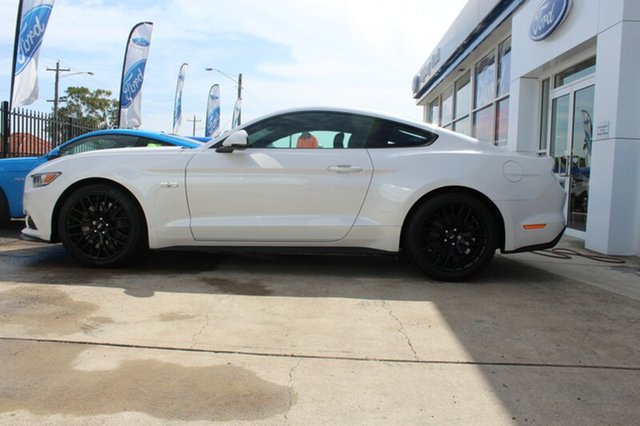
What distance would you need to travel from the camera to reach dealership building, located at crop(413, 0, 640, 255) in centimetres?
645

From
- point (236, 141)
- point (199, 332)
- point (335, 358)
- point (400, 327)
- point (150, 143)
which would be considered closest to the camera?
point (335, 358)

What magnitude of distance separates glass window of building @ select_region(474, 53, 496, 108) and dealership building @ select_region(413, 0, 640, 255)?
0.09 ft

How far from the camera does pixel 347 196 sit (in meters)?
4.63

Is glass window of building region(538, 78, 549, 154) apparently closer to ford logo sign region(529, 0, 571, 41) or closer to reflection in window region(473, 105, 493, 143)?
ford logo sign region(529, 0, 571, 41)

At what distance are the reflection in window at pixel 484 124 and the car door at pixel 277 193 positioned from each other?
29.9ft

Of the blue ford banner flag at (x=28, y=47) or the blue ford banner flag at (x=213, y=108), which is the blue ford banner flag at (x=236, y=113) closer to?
the blue ford banner flag at (x=213, y=108)

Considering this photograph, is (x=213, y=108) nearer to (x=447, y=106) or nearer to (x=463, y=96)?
(x=447, y=106)

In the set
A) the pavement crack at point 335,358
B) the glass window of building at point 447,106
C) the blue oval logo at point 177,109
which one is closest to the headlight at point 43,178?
the pavement crack at point 335,358

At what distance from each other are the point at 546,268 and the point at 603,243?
5.43 feet

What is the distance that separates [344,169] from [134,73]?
12911mm

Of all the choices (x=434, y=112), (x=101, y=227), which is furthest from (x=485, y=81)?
(x=101, y=227)

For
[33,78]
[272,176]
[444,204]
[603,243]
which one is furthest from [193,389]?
[33,78]

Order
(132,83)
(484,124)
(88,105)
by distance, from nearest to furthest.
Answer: (484,124) → (132,83) → (88,105)

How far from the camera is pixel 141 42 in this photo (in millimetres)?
15727
